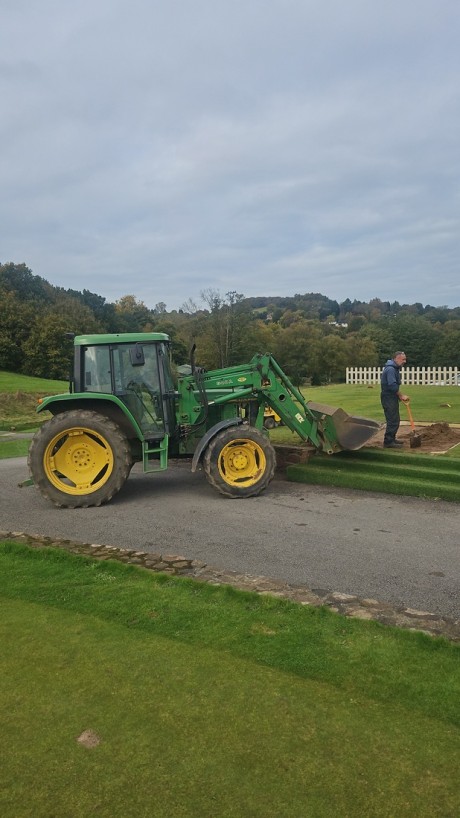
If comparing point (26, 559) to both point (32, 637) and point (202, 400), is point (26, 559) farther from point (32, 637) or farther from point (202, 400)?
point (202, 400)

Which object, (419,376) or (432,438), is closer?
(432,438)

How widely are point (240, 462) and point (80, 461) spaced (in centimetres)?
231

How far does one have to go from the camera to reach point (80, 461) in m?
7.99

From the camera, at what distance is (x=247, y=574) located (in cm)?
505

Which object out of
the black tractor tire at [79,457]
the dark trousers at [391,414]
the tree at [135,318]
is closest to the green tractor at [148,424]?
the black tractor tire at [79,457]

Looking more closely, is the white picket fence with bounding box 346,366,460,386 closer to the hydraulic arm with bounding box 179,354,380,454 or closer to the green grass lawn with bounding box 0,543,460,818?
the hydraulic arm with bounding box 179,354,380,454

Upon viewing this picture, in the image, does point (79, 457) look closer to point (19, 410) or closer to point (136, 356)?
point (136, 356)

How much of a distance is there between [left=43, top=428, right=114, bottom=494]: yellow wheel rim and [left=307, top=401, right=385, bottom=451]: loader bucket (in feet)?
11.2

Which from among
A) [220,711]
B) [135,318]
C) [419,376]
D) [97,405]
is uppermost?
[135,318]

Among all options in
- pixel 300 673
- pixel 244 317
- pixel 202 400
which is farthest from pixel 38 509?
pixel 244 317

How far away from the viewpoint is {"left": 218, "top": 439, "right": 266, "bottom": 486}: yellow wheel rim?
26.9ft

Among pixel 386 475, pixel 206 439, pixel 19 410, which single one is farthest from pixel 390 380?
pixel 19 410

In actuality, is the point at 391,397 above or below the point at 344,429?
above

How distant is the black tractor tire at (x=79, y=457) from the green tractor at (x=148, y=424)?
0.05 feet
